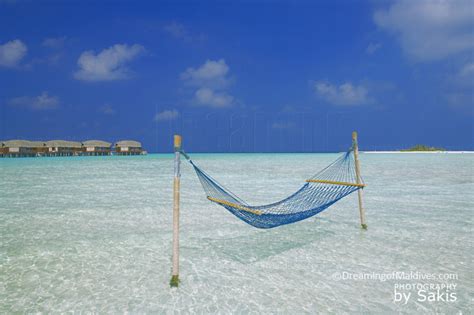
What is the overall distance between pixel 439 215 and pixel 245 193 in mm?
5596

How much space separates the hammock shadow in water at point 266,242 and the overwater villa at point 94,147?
4838 centimetres

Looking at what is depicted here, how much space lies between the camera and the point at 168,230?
5.74m

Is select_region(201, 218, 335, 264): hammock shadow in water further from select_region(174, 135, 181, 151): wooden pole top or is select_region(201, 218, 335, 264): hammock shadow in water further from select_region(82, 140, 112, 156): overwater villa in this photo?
select_region(82, 140, 112, 156): overwater villa

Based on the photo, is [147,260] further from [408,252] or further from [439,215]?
[439,215]

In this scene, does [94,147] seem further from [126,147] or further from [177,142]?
[177,142]

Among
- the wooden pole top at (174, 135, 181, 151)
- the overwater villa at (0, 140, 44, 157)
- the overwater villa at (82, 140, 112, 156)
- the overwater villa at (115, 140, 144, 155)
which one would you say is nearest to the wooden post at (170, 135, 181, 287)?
the wooden pole top at (174, 135, 181, 151)

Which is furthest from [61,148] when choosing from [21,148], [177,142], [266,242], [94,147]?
[177,142]

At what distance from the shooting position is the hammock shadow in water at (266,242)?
14.5 ft

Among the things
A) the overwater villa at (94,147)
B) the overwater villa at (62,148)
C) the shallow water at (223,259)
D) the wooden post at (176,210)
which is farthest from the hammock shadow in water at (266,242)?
the overwater villa at (94,147)

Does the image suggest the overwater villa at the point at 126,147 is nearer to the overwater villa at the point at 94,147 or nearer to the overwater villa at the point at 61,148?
the overwater villa at the point at 61,148

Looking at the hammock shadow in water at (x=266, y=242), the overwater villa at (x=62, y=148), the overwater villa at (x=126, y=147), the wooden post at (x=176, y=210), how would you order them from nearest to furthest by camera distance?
the wooden post at (x=176, y=210) → the hammock shadow in water at (x=266, y=242) → the overwater villa at (x=62, y=148) → the overwater villa at (x=126, y=147)

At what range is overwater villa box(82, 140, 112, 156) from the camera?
47.8 metres

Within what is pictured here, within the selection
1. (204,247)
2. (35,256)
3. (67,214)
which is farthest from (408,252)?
(67,214)

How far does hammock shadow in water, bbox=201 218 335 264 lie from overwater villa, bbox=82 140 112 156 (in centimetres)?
4838
